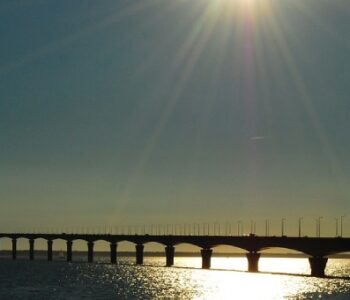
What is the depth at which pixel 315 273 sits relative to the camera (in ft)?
487

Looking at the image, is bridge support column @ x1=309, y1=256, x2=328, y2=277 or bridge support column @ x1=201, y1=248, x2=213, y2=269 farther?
bridge support column @ x1=201, y1=248, x2=213, y2=269

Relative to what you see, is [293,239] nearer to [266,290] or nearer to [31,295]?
[266,290]

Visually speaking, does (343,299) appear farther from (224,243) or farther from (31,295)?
(224,243)

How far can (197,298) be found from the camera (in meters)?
97.1

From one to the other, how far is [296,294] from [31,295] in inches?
1425

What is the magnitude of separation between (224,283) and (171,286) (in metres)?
16.0

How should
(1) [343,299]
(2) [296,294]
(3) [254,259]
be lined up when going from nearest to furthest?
(1) [343,299] < (2) [296,294] < (3) [254,259]

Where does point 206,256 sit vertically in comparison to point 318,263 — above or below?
below

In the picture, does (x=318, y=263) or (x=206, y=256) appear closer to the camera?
(x=318, y=263)

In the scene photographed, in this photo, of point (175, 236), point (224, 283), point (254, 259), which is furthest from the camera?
point (175, 236)

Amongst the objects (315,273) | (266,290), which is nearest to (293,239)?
(315,273)

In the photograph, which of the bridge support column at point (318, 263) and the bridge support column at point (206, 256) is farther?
the bridge support column at point (206, 256)

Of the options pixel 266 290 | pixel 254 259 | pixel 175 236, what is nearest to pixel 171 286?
pixel 266 290

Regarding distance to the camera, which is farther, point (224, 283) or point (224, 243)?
point (224, 243)
